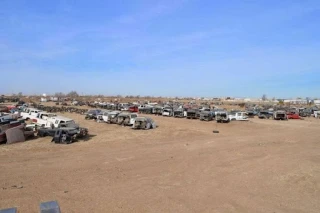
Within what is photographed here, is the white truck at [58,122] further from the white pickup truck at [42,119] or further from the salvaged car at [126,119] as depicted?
the salvaged car at [126,119]

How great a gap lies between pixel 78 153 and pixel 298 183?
14110mm

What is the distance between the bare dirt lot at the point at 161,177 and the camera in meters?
10.9

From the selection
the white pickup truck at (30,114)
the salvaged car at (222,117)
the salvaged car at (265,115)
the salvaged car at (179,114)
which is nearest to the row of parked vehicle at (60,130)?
the white pickup truck at (30,114)

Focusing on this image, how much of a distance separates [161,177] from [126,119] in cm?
2430

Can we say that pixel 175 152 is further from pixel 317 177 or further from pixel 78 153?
pixel 317 177

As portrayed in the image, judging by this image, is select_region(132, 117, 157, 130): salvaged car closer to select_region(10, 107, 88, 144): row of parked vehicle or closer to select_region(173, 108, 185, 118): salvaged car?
select_region(10, 107, 88, 144): row of parked vehicle

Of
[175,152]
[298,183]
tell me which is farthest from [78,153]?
[298,183]

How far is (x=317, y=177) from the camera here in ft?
48.8

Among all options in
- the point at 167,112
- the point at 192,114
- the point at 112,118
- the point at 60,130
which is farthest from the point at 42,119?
the point at 167,112

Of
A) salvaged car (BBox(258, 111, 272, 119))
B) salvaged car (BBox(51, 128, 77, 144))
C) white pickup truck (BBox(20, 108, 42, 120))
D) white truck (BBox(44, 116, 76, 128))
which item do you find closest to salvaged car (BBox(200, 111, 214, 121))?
salvaged car (BBox(258, 111, 272, 119))

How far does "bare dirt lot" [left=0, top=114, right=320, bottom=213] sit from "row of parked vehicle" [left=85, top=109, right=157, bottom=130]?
10.5m

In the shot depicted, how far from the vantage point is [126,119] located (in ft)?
126

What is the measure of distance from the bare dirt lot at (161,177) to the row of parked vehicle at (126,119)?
1046 cm

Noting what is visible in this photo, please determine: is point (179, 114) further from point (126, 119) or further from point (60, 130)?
point (60, 130)
